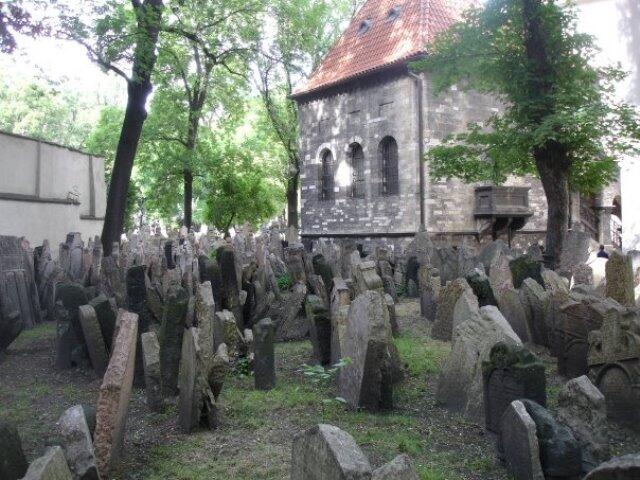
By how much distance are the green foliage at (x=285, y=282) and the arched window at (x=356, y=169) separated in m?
12.6

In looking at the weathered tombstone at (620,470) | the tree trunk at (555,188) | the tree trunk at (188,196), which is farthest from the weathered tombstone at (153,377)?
the tree trunk at (188,196)

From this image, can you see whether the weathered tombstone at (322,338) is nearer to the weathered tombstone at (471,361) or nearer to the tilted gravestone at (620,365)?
the weathered tombstone at (471,361)

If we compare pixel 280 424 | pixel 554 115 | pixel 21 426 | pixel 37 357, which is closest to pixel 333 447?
pixel 280 424

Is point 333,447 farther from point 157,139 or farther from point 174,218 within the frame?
point 174,218

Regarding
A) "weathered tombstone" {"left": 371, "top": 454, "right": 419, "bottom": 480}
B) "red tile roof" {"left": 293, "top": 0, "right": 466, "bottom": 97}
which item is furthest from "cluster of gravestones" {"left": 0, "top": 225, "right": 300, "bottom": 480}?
"red tile roof" {"left": 293, "top": 0, "right": 466, "bottom": 97}

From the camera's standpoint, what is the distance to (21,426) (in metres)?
4.66

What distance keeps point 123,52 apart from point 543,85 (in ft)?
27.6

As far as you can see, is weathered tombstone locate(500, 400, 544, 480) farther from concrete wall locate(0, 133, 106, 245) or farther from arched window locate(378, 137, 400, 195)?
arched window locate(378, 137, 400, 195)

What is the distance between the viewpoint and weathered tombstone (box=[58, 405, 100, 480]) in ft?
9.86

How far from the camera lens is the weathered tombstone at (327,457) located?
7.56 feet

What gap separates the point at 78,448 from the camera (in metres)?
3.06

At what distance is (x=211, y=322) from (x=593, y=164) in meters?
10.1

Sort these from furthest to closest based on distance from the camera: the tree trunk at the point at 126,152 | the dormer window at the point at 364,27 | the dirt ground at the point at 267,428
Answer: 1. the dormer window at the point at 364,27
2. the tree trunk at the point at 126,152
3. the dirt ground at the point at 267,428

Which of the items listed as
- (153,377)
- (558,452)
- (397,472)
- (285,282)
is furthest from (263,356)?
(285,282)
